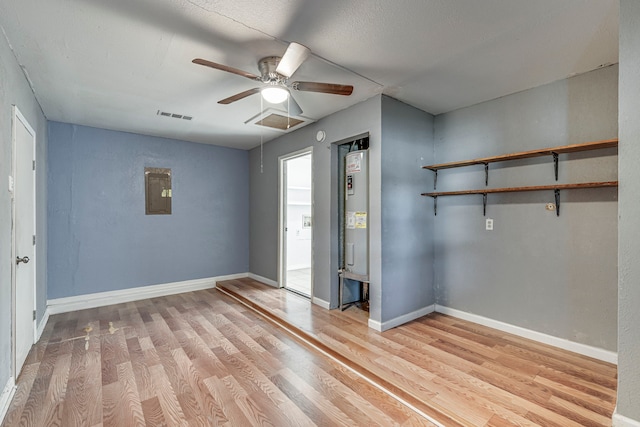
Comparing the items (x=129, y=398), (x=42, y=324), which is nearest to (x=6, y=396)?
(x=129, y=398)

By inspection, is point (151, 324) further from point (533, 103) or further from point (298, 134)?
point (533, 103)

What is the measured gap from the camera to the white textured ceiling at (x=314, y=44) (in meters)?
1.80

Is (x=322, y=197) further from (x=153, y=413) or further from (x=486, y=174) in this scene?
(x=153, y=413)

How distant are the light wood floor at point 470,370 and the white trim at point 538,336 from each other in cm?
7

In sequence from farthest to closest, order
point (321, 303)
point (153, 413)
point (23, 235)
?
point (321, 303)
point (23, 235)
point (153, 413)

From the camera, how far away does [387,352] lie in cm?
263

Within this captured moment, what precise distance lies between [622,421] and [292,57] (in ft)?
9.73

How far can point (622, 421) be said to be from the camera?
1677mm

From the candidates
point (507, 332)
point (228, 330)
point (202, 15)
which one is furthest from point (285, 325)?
point (202, 15)

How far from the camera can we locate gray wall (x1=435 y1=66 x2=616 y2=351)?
2514mm

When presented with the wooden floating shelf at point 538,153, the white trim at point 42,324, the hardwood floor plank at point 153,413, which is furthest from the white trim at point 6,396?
the wooden floating shelf at point 538,153

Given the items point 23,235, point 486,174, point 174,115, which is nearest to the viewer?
point 23,235

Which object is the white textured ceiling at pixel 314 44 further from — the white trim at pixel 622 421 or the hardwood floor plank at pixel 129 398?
the hardwood floor plank at pixel 129 398

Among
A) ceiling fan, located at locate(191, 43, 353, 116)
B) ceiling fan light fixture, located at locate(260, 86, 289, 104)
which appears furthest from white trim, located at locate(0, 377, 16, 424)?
ceiling fan light fixture, located at locate(260, 86, 289, 104)
